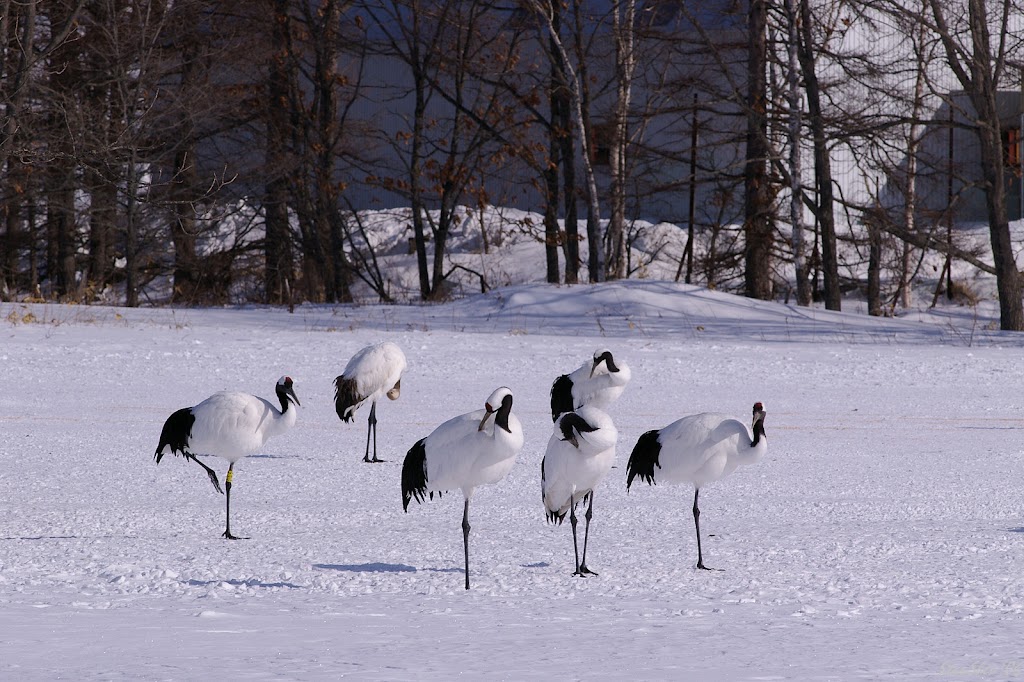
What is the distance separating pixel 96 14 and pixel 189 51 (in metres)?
2.14

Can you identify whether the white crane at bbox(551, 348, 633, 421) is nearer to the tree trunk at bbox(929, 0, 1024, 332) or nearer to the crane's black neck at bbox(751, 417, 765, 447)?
the crane's black neck at bbox(751, 417, 765, 447)

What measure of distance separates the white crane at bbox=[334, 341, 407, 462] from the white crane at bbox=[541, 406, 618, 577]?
15.8ft

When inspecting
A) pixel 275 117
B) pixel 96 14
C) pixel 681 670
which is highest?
pixel 96 14

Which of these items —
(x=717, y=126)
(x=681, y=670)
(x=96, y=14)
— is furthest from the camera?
(x=717, y=126)

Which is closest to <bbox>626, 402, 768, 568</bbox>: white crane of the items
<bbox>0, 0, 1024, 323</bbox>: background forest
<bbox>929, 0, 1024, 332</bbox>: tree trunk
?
<bbox>0, 0, 1024, 323</bbox>: background forest

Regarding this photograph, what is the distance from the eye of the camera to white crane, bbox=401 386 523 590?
7.21 metres

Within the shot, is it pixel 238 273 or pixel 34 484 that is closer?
pixel 34 484

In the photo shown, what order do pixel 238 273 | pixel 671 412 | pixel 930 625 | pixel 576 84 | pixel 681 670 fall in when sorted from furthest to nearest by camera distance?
pixel 238 273, pixel 576 84, pixel 671 412, pixel 930 625, pixel 681 670

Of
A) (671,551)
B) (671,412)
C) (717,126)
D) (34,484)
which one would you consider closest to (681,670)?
(671,551)

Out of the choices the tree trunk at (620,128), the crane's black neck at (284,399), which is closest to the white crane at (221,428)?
Answer: the crane's black neck at (284,399)

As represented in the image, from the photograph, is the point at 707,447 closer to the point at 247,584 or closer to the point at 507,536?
the point at 507,536

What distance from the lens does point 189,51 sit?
3011 centimetres

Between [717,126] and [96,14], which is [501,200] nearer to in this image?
[717,126]

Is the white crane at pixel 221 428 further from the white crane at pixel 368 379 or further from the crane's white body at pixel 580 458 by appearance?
the white crane at pixel 368 379
